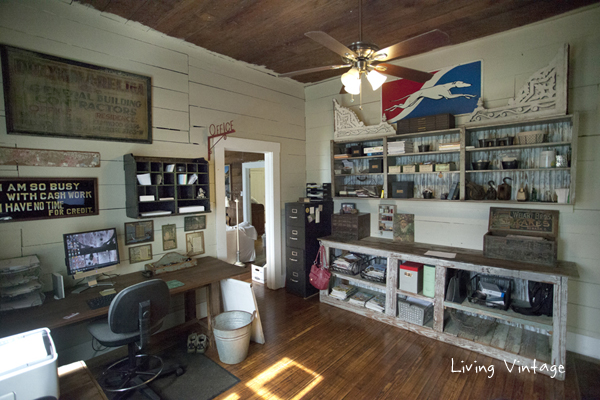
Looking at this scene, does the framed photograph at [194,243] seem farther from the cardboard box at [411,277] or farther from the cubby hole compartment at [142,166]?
the cardboard box at [411,277]

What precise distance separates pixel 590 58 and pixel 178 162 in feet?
13.0

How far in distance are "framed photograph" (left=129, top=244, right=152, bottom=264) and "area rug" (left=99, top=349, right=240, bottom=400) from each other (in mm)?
968

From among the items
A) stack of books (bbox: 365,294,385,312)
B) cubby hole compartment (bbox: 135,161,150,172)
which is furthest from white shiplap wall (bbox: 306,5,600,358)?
cubby hole compartment (bbox: 135,161,150,172)

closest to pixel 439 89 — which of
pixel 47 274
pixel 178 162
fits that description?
pixel 178 162

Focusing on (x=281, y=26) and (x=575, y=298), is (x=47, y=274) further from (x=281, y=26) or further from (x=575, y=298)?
(x=575, y=298)

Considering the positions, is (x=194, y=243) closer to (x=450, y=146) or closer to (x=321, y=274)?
(x=321, y=274)

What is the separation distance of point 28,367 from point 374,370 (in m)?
2.38

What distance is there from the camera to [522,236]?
297 cm

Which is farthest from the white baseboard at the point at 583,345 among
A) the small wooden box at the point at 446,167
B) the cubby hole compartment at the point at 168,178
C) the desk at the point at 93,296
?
the cubby hole compartment at the point at 168,178

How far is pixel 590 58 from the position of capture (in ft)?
9.09

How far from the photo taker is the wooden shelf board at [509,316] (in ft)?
8.64

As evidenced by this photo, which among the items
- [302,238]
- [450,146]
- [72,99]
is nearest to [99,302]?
[72,99]

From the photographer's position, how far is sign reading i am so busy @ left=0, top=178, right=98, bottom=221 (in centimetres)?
238

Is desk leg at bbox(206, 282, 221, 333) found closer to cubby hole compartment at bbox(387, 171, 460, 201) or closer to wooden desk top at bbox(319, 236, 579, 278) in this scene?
wooden desk top at bbox(319, 236, 579, 278)
